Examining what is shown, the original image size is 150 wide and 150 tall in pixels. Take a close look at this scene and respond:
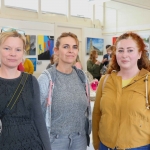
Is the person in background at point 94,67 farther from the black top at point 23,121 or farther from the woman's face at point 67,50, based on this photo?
the black top at point 23,121

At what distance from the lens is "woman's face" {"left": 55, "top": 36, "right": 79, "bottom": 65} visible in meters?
1.69

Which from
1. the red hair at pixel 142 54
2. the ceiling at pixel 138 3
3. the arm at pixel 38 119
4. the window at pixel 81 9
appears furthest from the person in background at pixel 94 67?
the arm at pixel 38 119

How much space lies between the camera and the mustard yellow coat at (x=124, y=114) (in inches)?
58.4

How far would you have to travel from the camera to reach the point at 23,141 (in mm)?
1250

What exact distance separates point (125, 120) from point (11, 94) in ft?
2.53

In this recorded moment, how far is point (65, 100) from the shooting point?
5.40 feet

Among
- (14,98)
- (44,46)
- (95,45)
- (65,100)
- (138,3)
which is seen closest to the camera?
(14,98)

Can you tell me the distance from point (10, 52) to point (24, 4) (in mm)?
5454

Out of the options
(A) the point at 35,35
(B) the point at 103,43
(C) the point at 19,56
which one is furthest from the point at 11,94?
(B) the point at 103,43

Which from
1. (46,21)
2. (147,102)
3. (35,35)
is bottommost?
(147,102)

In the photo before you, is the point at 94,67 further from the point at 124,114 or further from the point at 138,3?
the point at 124,114

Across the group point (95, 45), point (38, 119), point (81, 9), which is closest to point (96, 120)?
point (38, 119)

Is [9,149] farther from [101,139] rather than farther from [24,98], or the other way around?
[101,139]

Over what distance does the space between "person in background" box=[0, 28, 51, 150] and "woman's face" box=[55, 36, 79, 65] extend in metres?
0.40
